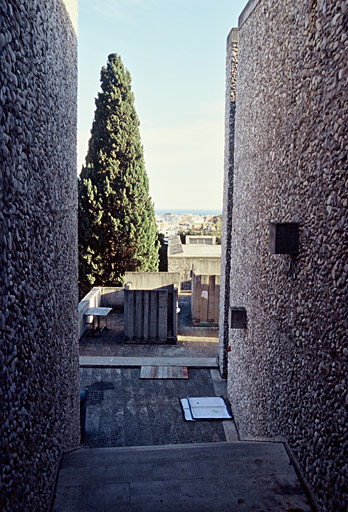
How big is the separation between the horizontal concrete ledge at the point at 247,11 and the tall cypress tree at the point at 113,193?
27.4 feet

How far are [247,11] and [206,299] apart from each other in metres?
6.86

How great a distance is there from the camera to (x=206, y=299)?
34.3 ft

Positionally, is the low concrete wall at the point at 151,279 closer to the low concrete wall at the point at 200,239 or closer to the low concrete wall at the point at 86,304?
the low concrete wall at the point at 86,304

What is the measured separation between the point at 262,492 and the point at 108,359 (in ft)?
18.0

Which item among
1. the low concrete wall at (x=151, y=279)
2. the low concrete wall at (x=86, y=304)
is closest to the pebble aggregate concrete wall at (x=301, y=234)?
the low concrete wall at (x=151, y=279)

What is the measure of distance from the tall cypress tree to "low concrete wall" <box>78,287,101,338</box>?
1.60 m

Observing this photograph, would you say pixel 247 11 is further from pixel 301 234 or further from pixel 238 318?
pixel 238 318

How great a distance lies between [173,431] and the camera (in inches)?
220

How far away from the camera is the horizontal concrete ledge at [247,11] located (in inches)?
190

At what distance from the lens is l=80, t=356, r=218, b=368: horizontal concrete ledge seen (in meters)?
7.78

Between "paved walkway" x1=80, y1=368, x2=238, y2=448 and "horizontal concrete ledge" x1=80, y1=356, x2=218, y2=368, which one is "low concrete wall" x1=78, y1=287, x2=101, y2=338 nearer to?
"horizontal concrete ledge" x1=80, y1=356, x2=218, y2=368

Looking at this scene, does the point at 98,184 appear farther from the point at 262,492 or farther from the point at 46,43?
the point at 262,492

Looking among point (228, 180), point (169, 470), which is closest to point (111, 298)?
point (228, 180)

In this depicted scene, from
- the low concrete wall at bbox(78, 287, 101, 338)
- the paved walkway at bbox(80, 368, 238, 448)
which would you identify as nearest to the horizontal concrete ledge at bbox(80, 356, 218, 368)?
the paved walkway at bbox(80, 368, 238, 448)
